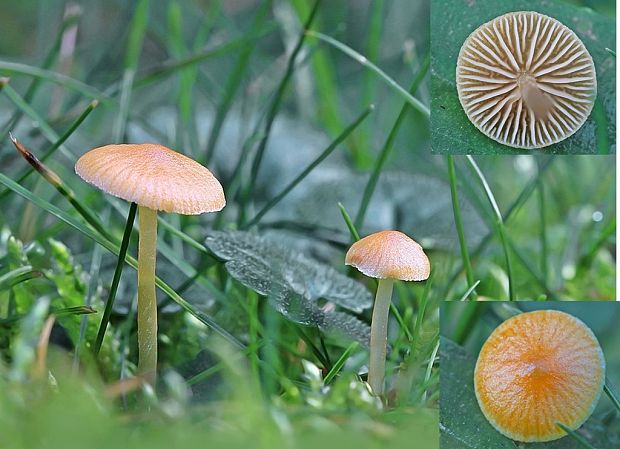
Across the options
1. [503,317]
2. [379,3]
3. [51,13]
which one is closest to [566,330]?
[503,317]

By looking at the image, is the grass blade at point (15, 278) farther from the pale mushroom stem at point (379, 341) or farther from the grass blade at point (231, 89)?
the grass blade at point (231, 89)

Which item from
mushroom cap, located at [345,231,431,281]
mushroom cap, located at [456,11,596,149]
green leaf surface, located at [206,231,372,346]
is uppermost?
mushroom cap, located at [456,11,596,149]

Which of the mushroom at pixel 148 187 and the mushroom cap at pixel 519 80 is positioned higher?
the mushroom cap at pixel 519 80

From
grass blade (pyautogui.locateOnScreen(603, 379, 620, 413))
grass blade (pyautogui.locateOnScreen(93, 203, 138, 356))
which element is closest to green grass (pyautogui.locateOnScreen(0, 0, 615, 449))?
grass blade (pyautogui.locateOnScreen(93, 203, 138, 356))

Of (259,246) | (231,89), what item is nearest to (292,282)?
(259,246)

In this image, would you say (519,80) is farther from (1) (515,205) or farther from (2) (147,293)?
(2) (147,293)

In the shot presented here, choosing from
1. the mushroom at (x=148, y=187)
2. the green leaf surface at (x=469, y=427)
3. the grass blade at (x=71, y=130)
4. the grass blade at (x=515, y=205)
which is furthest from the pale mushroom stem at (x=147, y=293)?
the grass blade at (x=515, y=205)

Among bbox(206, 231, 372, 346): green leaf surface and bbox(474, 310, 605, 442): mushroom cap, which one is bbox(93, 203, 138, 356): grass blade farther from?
bbox(474, 310, 605, 442): mushroom cap
